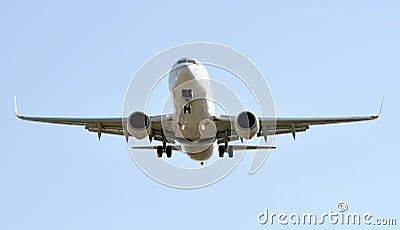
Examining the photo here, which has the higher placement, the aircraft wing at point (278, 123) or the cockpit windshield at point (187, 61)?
the cockpit windshield at point (187, 61)

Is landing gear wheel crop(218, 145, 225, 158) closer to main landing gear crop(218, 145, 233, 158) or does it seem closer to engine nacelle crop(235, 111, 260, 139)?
main landing gear crop(218, 145, 233, 158)

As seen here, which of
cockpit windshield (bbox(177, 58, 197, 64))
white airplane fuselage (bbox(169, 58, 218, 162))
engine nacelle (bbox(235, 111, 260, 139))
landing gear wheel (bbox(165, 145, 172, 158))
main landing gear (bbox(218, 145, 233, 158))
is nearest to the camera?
white airplane fuselage (bbox(169, 58, 218, 162))

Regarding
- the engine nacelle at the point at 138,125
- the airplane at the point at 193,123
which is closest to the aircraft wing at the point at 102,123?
the airplane at the point at 193,123

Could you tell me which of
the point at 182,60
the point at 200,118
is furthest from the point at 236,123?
the point at 182,60

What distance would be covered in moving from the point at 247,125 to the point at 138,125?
5.32 m

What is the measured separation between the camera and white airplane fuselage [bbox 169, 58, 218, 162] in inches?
1453

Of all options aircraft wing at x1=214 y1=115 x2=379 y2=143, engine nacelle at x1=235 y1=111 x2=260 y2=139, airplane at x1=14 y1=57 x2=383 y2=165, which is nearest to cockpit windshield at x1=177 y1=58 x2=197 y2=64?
airplane at x1=14 y1=57 x2=383 y2=165

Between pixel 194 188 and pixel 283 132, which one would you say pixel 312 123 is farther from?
pixel 194 188

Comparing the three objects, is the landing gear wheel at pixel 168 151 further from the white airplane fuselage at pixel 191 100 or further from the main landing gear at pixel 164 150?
the white airplane fuselage at pixel 191 100

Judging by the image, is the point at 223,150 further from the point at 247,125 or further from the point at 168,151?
the point at 247,125

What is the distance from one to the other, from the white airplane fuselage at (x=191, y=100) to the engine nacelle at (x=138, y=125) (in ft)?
5.48

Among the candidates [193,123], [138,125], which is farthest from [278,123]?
[138,125]

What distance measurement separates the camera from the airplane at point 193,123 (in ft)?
122

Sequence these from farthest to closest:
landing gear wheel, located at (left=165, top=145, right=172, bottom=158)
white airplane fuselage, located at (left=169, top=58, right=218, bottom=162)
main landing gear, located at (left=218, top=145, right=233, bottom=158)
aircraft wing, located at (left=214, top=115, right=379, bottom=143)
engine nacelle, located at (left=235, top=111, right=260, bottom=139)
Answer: landing gear wheel, located at (left=165, top=145, right=172, bottom=158) < main landing gear, located at (left=218, top=145, right=233, bottom=158) < aircraft wing, located at (left=214, top=115, right=379, bottom=143) < engine nacelle, located at (left=235, top=111, right=260, bottom=139) < white airplane fuselage, located at (left=169, top=58, right=218, bottom=162)
